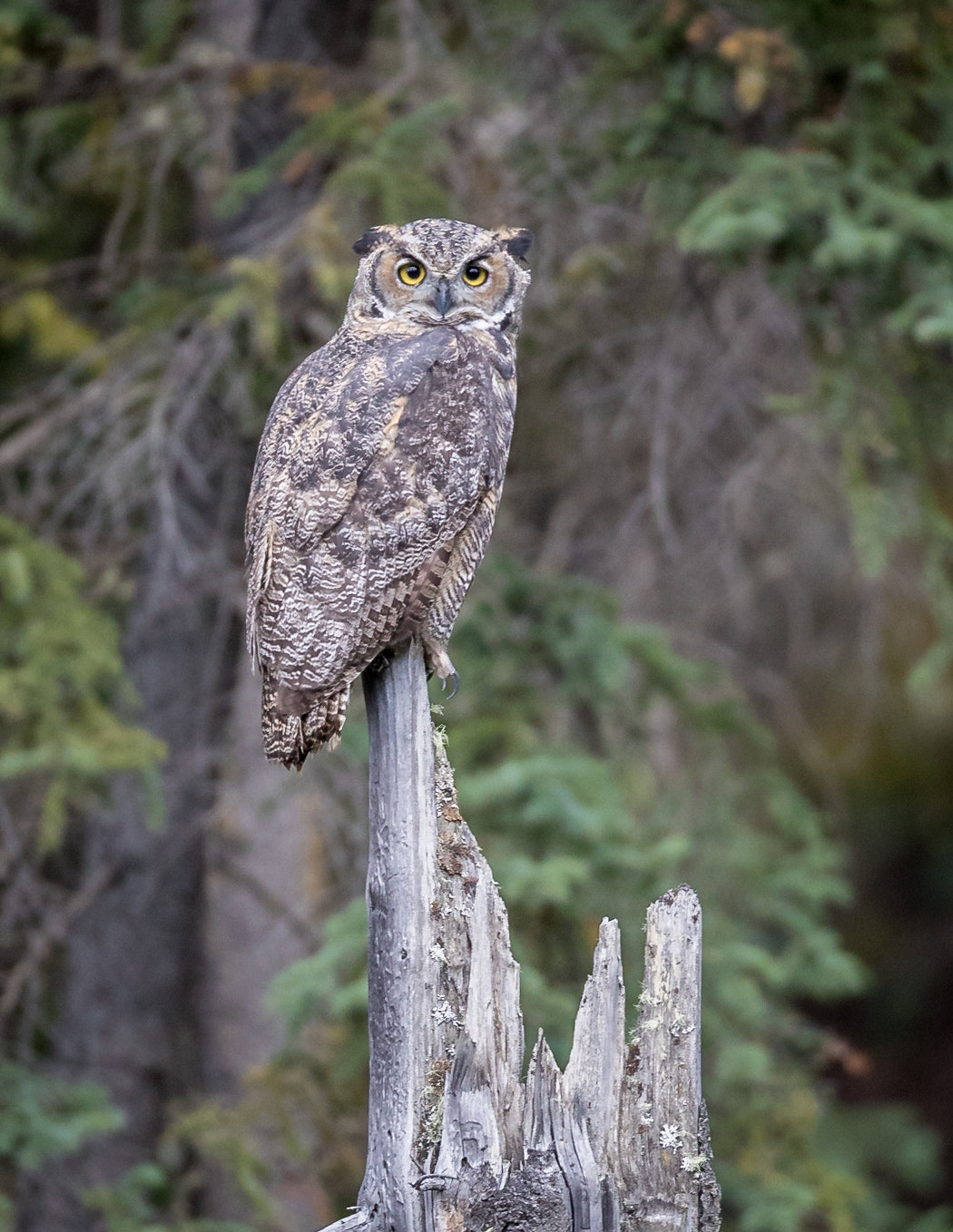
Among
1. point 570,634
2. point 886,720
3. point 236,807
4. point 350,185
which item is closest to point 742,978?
point 570,634

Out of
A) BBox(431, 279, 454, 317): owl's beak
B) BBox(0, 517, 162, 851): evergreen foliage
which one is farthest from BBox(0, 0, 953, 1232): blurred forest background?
BBox(431, 279, 454, 317): owl's beak

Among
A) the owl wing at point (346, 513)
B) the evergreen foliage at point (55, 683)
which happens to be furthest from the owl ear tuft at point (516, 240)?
the evergreen foliage at point (55, 683)

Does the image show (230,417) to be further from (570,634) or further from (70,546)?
(570,634)

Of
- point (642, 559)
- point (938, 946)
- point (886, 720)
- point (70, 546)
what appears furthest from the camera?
point (938, 946)

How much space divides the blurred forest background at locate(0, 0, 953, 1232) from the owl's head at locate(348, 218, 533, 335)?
99cm

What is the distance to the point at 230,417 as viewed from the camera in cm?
604

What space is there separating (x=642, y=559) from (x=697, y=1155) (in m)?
4.92

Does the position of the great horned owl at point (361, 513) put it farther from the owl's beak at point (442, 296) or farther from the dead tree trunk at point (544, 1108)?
the dead tree trunk at point (544, 1108)

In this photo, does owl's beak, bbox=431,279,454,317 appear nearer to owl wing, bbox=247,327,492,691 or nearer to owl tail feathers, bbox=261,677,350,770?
owl wing, bbox=247,327,492,691

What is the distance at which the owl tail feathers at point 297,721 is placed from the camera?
3236 millimetres

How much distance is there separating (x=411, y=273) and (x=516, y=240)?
1.08 feet

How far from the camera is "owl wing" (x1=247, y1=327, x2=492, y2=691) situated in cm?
322

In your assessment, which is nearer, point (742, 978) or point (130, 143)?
point (742, 978)

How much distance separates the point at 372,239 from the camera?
3.91 meters
